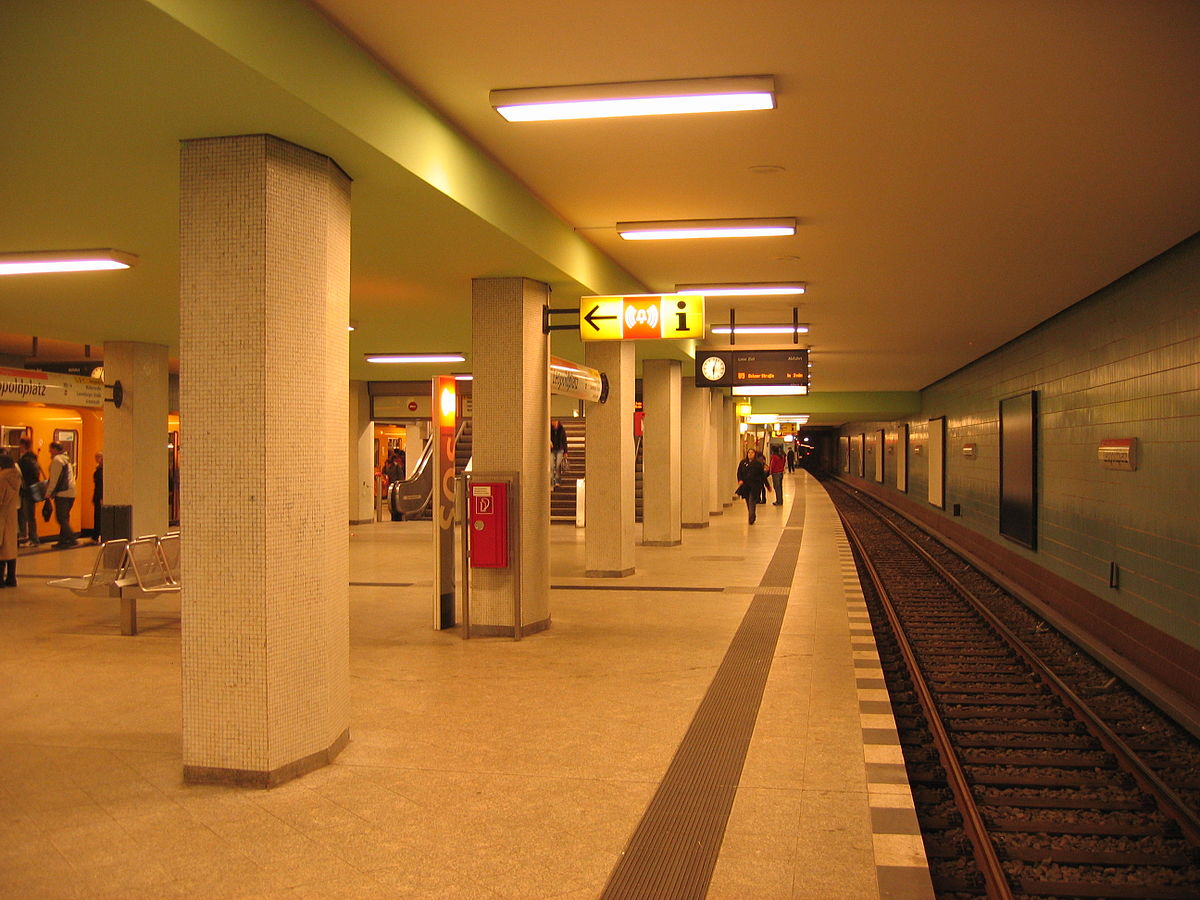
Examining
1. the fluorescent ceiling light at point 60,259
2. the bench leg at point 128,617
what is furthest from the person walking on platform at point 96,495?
the fluorescent ceiling light at point 60,259

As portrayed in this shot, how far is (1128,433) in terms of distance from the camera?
9430mm

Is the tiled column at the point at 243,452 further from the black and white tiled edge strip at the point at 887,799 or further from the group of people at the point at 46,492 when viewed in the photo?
the group of people at the point at 46,492

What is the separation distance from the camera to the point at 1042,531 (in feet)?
43.2

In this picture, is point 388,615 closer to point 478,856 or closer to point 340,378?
point 340,378

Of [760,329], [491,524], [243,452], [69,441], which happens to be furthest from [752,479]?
[243,452]

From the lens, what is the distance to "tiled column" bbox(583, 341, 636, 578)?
39.7 feet

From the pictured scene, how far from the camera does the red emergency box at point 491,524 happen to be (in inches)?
319

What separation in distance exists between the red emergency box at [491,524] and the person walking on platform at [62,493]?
10.9m

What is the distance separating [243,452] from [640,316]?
16.2 ft

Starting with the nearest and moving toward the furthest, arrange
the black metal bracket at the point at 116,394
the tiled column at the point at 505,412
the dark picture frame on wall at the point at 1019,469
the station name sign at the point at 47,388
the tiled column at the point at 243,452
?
the tiled column at the point at 243,452
the tiled column at the point at 505,412
the station name sign at the point at 47,388
the black metal bracket at the point at 116,394
the dark picture frame on wall at the point at 1019,469

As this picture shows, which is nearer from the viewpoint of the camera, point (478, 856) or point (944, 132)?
point (478, 856)

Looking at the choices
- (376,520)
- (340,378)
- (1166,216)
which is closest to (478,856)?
(340,378)

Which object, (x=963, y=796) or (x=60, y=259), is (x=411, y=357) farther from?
(x=963, y=796)

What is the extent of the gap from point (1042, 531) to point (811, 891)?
10.9 m
